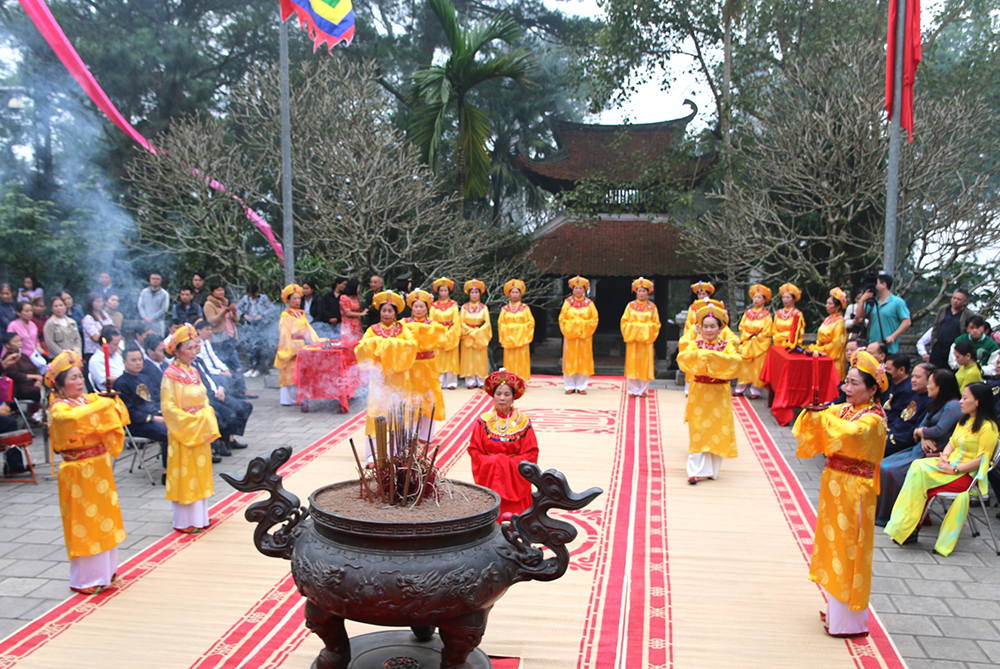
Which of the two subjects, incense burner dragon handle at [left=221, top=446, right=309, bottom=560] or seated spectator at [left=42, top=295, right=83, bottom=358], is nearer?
incense burner dragon handle at [left=221, top=446, right=309, bottom=560]

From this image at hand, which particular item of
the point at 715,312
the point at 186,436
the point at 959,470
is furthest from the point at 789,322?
the point at 186,436

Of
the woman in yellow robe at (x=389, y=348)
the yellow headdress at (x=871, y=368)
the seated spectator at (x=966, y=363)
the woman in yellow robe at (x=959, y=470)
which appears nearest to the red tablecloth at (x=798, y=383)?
the seated spectator at (x=966, y=363)

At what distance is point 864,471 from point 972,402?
1.83 m

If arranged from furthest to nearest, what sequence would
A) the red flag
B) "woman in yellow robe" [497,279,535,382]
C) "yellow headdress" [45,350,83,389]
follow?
"woman in yellow robe" [497,279,535,382] < the red flag < "yellow headdress" [45,350,83,389]

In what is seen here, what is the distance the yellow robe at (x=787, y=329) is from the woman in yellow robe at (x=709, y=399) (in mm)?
3159

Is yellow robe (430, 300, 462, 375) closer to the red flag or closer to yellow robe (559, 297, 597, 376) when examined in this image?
yellow robe (559, 297, 597, 376)

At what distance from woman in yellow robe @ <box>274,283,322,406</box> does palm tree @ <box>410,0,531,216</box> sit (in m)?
5.77

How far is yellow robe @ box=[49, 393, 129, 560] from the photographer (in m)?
4.68

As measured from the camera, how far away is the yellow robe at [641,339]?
1079cm

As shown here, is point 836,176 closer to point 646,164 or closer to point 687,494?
point 646,164

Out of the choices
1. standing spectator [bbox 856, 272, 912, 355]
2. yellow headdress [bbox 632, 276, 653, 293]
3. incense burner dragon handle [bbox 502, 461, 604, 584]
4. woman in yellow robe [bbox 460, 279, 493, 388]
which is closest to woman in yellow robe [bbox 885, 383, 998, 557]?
incense burner dragon handle [bbox 502, 461, 604, 584]

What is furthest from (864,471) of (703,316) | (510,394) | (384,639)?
(703,316)

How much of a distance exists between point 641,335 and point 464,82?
24.2 feet

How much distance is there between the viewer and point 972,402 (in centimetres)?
546
